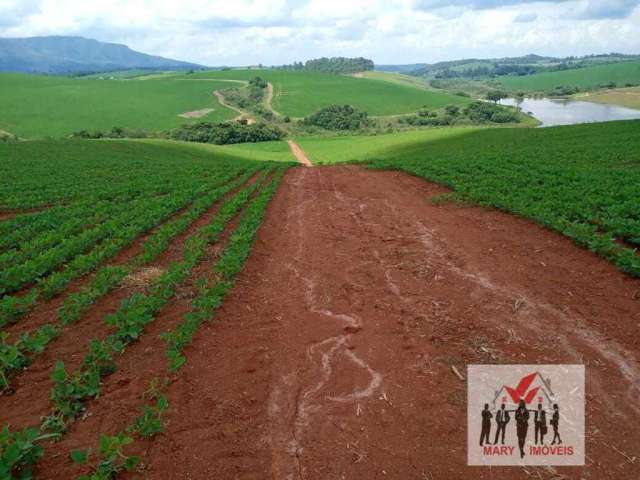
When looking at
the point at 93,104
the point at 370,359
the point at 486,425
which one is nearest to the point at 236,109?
the point at 93,104

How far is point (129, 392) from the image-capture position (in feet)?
22.5

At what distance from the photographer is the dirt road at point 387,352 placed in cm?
560

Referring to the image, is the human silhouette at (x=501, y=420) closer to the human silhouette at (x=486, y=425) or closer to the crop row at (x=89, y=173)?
the human silhouette at (x=486, y=425)

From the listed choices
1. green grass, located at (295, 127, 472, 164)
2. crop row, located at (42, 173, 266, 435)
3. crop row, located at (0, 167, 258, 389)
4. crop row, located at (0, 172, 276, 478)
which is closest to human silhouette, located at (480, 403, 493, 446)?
crop row, located at (0, 172, 276, 478)

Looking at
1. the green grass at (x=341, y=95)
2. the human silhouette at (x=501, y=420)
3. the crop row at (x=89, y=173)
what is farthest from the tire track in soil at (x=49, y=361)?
the green grass at (x=341, y=95)

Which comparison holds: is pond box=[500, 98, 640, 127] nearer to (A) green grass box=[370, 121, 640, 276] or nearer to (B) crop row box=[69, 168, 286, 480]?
(A) green grass box=[370, 121, 640, 276]

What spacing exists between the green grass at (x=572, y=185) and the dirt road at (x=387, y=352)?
84 centimetres

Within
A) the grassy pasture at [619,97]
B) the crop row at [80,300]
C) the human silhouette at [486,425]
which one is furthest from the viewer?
the grassy pasture at [619,97]

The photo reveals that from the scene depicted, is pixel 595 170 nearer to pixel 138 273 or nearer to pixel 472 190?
pixel 472 190

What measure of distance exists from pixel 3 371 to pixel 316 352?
558 cm

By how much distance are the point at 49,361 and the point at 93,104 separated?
11350cm

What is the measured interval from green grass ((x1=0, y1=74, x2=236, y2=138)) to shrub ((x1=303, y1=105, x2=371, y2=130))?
2160cm

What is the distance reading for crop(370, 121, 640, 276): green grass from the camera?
1320 centimetres
